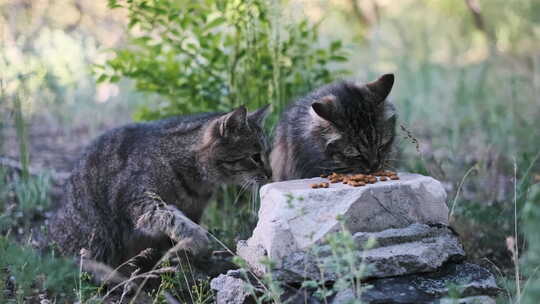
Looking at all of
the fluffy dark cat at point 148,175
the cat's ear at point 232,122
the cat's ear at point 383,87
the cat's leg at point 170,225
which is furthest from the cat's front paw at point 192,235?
the cat's ear at point 383,87

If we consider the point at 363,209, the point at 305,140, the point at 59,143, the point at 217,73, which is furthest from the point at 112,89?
the point at 363,209

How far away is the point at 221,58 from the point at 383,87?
1689 mm

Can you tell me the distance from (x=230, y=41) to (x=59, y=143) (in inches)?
155

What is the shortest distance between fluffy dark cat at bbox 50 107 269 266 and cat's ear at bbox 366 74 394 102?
896 millimetres

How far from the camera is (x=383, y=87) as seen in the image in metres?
4.44

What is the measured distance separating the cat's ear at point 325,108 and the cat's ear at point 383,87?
332mm

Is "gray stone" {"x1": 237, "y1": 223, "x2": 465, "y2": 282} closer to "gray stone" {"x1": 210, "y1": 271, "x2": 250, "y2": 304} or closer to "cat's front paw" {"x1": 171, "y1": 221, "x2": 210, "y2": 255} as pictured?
"gray stone" {"x1": 210, "y1": 271, "x2": 250, "y2": 304}

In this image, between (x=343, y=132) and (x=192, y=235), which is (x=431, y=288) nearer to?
(x=343, y=132)

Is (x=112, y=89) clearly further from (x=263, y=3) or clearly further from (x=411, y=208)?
(x=411, y=208)

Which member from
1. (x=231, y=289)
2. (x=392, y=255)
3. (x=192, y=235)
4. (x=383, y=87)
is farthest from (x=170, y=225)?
(x=383, y=87)

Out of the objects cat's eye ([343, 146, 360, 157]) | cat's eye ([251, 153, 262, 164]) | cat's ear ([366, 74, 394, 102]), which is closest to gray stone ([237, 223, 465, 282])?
cat's eye ([343, 146, 360, 157])

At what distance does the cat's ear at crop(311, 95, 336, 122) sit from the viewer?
13.7ft

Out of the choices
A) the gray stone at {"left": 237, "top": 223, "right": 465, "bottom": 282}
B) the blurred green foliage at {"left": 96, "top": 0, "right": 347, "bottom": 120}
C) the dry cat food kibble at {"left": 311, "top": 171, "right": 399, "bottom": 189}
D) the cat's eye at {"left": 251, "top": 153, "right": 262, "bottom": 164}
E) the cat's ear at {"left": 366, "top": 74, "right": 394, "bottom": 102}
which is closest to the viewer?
the gray stone at {"left": 237, "top": 223, "right": 465, "bottom": 282}

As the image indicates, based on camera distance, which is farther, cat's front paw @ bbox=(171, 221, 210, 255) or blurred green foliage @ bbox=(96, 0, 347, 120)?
blurred green foliage @ bbox=(96, 0, 347, 120)
